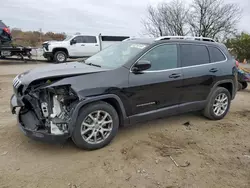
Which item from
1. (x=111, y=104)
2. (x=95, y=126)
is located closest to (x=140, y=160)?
(x=95, y=126)

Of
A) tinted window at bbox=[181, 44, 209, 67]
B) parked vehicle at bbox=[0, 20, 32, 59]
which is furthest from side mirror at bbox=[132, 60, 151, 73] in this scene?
parked vehicle at bbox=[0, 20, 32, 59]

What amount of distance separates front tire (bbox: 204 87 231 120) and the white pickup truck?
1168 cm

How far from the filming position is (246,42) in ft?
66.9

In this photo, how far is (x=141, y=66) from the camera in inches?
144

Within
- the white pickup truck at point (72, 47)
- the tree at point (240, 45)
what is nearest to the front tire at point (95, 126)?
the white pickup truck at point (72, 47)

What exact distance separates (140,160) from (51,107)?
4.84 ft

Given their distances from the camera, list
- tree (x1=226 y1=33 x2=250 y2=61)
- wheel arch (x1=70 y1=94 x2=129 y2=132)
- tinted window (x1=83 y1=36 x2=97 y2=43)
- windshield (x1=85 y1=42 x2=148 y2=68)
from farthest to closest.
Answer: tree (x1=226 y1=33 x2=250 y2=61)
tinted window (x1=83 y1=36 x2=97 y2=43)
windshield (x1=85 y1=42 x2=148 y2=68)
wheel arch (x1=70 y1=94 x2=129 y2=132)

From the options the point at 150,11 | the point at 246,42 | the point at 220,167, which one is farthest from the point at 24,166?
the point at 150,11

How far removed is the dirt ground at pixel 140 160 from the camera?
285cm

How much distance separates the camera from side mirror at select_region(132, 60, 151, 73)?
3657 mm

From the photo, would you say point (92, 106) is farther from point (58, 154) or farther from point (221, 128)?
point (221, 128)

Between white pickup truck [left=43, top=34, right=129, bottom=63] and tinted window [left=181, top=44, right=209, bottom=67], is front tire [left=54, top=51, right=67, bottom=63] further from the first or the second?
tinted window [left=181, top=44, right=209, bottom=67]

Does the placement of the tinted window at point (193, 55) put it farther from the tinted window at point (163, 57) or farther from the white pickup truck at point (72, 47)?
the white pickup truck at point (72, 47)

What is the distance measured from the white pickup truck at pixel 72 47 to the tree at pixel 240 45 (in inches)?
467
